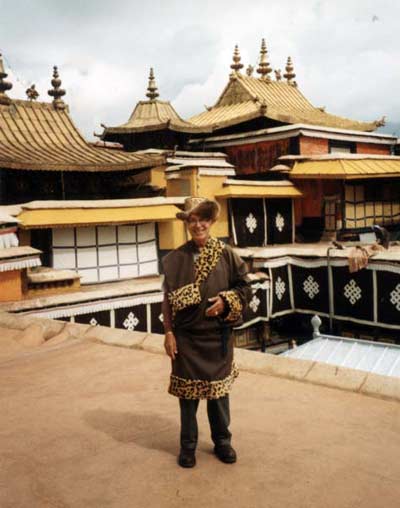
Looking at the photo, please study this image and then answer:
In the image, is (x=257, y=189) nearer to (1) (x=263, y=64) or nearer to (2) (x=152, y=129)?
(2) (x=152, y=129)

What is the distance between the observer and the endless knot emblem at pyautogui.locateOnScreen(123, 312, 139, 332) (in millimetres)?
12430

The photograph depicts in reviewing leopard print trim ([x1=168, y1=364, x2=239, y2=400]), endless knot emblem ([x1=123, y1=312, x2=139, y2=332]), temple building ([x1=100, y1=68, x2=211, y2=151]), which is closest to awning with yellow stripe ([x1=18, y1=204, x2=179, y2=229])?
endless knot emblem ([x1=123, y1=312, x2=139, y2=332])

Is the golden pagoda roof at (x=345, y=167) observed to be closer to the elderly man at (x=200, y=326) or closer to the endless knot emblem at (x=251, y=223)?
the endless knot emblem at (x=251, y=223)

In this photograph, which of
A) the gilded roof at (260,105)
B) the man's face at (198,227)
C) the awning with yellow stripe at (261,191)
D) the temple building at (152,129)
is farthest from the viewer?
the gilded roof at (260,105)

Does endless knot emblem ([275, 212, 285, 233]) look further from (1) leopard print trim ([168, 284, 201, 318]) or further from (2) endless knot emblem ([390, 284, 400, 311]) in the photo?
(1) leopard print trim ([168, 284, 201, 318])

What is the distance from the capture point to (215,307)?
290 centimetres

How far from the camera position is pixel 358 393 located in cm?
414

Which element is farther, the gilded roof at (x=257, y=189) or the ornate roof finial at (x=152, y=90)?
the ornate roof finial at (x=152, y=90)

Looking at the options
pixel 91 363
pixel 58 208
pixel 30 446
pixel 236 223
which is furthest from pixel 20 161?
pixel 30 446

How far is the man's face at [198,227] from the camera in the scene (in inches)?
119

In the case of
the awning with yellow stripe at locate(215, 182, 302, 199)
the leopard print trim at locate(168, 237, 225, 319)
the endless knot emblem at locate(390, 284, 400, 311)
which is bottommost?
the endless knot emblem at locate(390, 284, 400, 311)

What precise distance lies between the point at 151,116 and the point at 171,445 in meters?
19.6

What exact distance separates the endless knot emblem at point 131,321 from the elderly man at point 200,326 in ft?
31.4

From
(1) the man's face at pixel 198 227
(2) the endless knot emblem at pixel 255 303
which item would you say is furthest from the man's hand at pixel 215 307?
(2) the endless knot emblem at pixel 255 303
